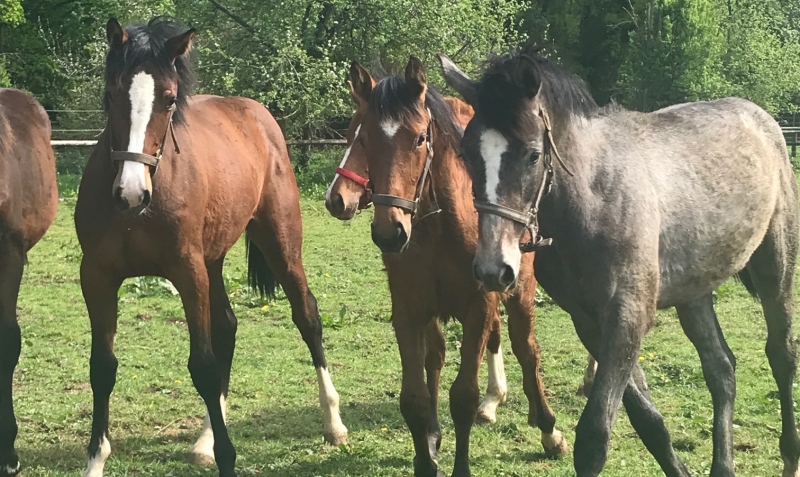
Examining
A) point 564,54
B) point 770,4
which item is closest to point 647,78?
point 564,54

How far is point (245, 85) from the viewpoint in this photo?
2100 centimetres

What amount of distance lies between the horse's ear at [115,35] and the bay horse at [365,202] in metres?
1.16

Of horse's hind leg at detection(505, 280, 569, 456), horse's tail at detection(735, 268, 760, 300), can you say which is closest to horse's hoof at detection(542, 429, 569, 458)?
horse's hind leg at detection(505, 280, 569, 456)

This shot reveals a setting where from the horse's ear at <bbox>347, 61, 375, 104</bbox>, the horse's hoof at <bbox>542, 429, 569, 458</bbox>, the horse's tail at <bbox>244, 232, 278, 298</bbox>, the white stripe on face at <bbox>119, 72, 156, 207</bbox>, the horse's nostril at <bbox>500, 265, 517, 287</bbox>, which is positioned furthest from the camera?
the horse's tail at <bbox>244, 232, 278, 298</bbox>

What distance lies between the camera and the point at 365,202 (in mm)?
4230

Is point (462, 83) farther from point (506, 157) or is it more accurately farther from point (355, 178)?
point (355, 178)

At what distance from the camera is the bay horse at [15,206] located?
4816 mm

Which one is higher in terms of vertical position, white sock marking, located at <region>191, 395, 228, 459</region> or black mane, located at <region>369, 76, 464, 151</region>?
black mane, located at <region>369, 76, 464, 151</region>

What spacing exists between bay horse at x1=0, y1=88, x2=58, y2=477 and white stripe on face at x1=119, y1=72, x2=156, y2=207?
1354 mm

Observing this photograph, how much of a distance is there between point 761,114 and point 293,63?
16820mm

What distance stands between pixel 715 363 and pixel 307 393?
9.60 feet

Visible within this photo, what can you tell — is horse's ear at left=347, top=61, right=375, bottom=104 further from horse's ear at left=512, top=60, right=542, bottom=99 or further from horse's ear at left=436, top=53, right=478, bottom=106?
horse's ear at left=512, top=60, right=542, bottom=99

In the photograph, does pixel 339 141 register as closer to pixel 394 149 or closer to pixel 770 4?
pixel 394 149

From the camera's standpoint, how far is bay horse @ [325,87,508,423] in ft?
13.5
